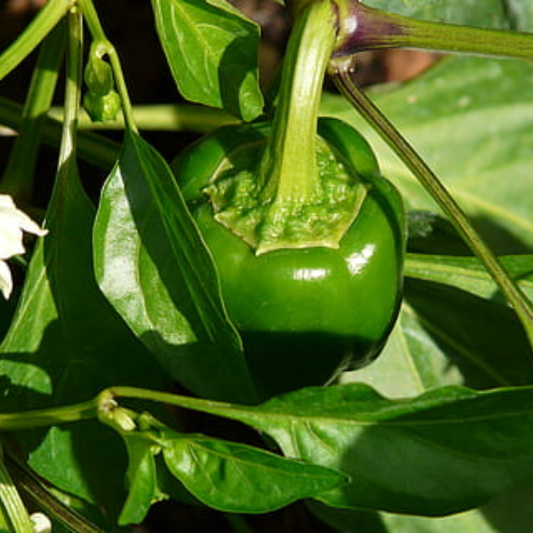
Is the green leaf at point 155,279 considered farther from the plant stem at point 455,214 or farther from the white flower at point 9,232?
the plant stem at point 455,214

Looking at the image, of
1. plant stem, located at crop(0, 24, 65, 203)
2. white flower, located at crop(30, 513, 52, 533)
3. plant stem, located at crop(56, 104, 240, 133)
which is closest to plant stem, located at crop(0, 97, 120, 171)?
plant stem, located at crop(0, 24, 65, 203)

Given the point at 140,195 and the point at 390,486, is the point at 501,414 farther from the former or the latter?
the point at 140,195

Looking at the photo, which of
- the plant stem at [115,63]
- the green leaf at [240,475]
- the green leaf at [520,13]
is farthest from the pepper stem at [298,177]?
the green leaf at [520,13]

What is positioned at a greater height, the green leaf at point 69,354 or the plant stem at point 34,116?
the plant stem at point 34,116

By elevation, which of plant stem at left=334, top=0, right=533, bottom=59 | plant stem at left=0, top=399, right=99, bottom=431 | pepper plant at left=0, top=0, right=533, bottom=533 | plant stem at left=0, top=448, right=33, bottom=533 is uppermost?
plant stem at left=334, top=0, right=533, bottom=59

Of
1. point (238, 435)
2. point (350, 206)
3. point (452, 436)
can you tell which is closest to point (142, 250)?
point (350, 206)

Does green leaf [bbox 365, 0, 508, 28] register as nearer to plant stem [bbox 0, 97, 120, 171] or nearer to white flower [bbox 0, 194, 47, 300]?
plant stem [bbox 0, 97, 120, 171]
